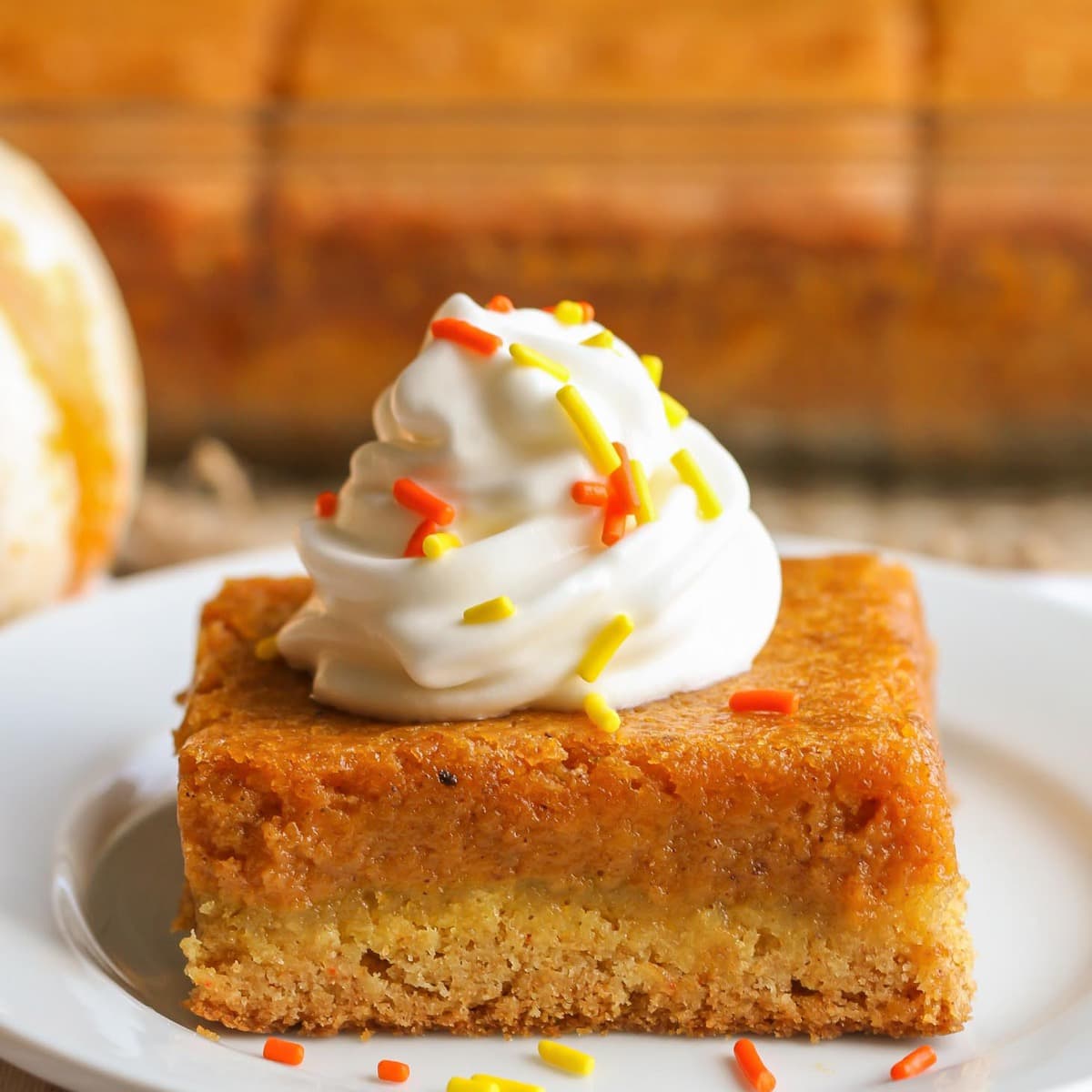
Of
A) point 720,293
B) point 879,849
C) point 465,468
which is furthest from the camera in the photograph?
point 720,293

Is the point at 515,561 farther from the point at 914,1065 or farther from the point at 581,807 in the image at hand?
the point at 914,1065

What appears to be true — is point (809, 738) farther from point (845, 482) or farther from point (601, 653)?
point (845, 482)

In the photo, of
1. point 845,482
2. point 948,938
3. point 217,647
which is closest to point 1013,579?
point 845,482

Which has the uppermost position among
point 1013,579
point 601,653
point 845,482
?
point 601,653

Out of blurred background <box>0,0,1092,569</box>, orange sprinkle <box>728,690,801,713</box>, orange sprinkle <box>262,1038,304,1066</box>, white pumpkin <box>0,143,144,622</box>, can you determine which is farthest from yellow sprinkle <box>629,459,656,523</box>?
blurred background <box>0,0,1092,569</box>

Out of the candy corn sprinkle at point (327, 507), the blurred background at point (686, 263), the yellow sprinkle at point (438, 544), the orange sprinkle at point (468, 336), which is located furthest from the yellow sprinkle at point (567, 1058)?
the blurred background at point (686, 263)

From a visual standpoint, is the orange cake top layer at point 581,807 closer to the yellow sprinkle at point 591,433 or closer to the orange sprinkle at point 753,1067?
the orange sprinkle at point 753,1067
